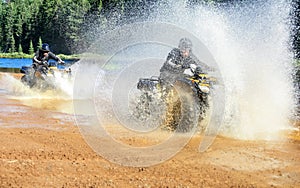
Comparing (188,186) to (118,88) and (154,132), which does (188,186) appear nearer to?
(154,132)

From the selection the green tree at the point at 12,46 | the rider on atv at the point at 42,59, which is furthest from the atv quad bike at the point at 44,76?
the green tree at the point at 12,46

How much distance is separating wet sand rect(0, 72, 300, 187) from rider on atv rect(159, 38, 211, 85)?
147 cm

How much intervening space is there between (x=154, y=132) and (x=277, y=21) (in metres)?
9.88

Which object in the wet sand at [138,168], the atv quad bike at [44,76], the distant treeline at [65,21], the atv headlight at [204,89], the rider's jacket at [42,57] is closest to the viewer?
the wet sand at [138,168]

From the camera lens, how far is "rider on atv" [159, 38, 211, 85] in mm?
8062

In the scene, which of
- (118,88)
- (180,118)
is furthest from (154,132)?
(118,88)

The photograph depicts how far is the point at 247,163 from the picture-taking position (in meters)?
5.63

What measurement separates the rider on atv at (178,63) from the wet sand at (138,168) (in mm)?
1474

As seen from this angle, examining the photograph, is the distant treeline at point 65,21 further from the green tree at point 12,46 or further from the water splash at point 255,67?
the water splash at point 255,67

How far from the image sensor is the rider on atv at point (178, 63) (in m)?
8.06

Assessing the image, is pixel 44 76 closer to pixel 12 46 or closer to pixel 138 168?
pixel 138 168

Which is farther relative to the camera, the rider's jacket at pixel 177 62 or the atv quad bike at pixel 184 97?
the rider's jacket at pixel 177 62

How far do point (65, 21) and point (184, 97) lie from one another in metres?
68.2

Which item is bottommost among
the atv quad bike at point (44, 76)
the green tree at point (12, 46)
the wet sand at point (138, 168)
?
the wet sand at point (138, 168)
